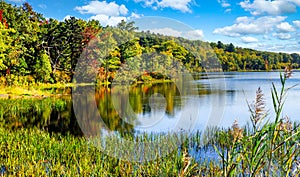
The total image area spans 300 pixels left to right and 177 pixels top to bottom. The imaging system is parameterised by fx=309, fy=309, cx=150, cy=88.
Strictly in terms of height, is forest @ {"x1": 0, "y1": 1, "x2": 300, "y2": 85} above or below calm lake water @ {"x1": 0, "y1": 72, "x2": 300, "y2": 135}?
above

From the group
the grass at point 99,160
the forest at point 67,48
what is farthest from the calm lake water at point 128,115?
the forest at point 67,48

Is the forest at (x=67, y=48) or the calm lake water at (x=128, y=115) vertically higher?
the forest at (x=67, y=48)

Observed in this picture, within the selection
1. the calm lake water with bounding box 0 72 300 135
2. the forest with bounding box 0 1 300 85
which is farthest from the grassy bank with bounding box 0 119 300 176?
the forest with bounding box 0 1 300 85

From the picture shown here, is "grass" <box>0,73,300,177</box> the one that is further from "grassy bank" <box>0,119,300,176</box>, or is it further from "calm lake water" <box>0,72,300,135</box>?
"calm lake water" <box>0,72,300,135</box>

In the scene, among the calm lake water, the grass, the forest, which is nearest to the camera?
the grass

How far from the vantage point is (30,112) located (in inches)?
464

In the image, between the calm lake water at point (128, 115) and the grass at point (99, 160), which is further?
the calm lake water at point (128, 115)

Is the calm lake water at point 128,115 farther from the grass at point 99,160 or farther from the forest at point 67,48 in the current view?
the forest at point 67,48

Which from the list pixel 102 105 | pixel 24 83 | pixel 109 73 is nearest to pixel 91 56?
pixel 109 73

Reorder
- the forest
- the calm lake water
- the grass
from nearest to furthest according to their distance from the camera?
the grass, the calm lake water, the forest

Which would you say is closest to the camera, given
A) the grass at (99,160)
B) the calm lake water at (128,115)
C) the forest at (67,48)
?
the grass at (99,160)

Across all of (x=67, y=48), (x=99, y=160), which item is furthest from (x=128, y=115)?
(x=67, y=48)

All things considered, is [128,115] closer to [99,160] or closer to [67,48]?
[99,160]

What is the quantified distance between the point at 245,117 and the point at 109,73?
16684mm
